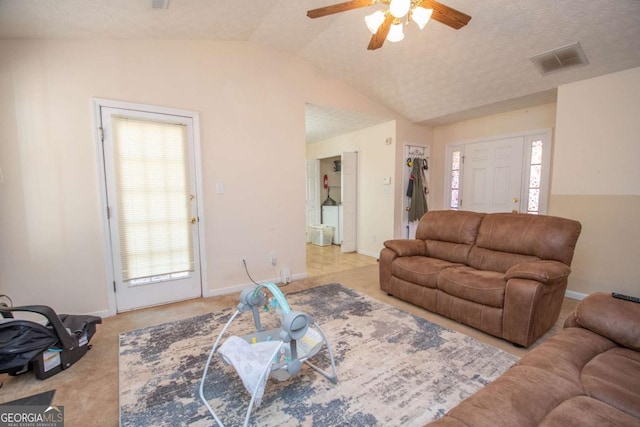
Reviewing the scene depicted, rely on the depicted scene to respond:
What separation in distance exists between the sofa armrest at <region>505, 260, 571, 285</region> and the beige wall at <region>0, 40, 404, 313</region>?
2430mm

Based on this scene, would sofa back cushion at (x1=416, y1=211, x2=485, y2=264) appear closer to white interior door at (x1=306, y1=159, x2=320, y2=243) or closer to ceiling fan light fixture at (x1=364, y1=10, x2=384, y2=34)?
ceiling fan light fixture at (x1=364, y1=10, x2=384, y2=34)

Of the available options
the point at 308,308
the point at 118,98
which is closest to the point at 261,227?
the point at 308,308

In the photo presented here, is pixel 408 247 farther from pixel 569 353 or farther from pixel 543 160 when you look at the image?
pixel 543 160

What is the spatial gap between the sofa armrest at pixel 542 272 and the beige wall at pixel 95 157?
2.43 m

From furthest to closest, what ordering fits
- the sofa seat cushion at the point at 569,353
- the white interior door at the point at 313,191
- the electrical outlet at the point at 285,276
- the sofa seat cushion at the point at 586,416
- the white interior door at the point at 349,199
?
the white interior door at the point at 313,191 → the white interior door at the point at 349,199 → the electrical outlet at the point at 285,276 → the sofa seat cushion at the point at 569,353 → the sofa seat cushion at the point at 586,416

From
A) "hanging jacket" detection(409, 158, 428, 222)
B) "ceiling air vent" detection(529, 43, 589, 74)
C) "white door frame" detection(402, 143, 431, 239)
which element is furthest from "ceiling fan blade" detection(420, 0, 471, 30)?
"hanging jacket" detection(409, 158, 428, 222)

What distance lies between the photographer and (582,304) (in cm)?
160

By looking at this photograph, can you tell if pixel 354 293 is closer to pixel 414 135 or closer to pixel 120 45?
pixel 414 135

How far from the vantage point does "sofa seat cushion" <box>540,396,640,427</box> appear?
2.98 feet

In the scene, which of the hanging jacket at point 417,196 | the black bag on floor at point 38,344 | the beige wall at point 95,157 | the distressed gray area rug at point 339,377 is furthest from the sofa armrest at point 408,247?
the black bag on floor at point 38,344

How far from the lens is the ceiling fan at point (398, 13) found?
1.80 meters

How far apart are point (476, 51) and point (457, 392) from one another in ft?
10.3

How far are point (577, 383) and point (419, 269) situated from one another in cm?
171

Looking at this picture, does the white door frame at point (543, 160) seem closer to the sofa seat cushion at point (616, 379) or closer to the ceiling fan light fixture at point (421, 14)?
the ceiling fan light fixture at point (421, 14)
